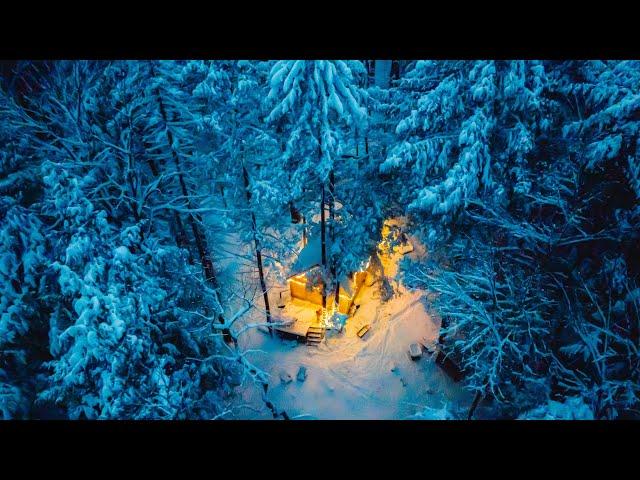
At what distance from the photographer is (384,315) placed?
19.3 metres

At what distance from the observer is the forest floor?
15945mm

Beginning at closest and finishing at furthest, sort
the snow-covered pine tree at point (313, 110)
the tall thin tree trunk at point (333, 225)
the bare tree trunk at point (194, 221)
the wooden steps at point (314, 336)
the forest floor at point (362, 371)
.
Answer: the snow-covered pine tree at point (313, 110) < the bare tree trunk at point (194, 221) < the forest floor at point (362, 371) < the tall thin tree trunk at point (333, 225) < the wooden steps at point (314, 336)

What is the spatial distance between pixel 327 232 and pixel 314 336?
209 inches

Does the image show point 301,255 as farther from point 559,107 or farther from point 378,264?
point 559,107

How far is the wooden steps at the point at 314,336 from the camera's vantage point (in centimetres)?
1833

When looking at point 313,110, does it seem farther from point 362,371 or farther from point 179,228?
point 362,371

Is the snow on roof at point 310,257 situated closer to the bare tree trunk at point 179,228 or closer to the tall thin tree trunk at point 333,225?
the tall thin tree trunk at point 333,225

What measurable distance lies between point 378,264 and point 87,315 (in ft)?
43.2

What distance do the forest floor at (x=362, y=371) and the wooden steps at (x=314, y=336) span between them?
253 mm

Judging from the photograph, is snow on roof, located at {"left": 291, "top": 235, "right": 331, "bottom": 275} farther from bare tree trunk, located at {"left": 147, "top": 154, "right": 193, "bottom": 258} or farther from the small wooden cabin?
bare tree trunk, located at {"left": 147, "top": 154, "right": 193, "bottom": 258}

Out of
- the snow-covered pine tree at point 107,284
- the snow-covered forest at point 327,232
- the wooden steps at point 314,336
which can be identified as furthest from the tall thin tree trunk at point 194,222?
the wooden steps at point 314,336

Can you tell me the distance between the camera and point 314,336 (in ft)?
60.3

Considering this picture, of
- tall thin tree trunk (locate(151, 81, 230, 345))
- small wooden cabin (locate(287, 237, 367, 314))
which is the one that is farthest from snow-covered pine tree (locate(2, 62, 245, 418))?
small wooden cabin (locate(287, 237, 367, 314))

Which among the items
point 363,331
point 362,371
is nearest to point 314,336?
point 363,331
